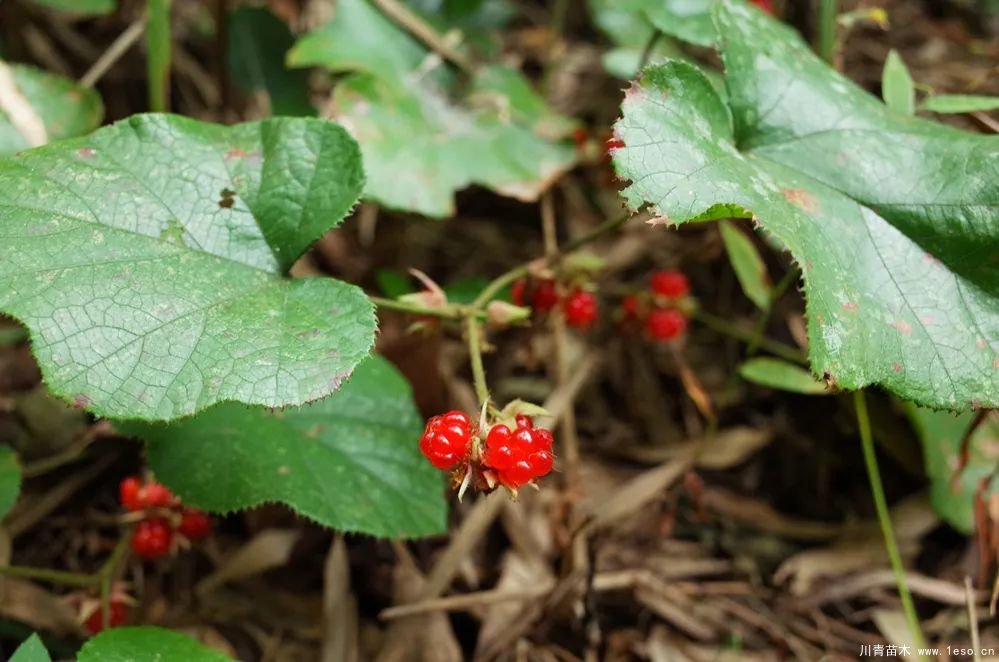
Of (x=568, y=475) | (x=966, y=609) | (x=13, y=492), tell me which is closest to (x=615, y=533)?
(x=568, y=475)

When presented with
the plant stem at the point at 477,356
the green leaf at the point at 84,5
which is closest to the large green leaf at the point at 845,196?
the plant stem at the point at 477,356

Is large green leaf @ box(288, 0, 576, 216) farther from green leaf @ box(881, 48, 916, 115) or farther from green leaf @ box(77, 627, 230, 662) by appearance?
green leaf @ box(77, 627, 230, 662)

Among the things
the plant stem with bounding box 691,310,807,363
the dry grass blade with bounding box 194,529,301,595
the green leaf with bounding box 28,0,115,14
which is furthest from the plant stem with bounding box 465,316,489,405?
the green leaf with bounding box 28,0,115,14

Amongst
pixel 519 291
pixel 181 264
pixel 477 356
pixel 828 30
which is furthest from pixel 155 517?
pixel 828 30

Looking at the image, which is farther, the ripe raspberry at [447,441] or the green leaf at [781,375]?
the green leaf at [781,375]

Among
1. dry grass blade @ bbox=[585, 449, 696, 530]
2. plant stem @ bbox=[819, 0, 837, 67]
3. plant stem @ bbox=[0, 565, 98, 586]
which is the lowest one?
dry grass blade @ bbox=[585, 449, 696, 530]

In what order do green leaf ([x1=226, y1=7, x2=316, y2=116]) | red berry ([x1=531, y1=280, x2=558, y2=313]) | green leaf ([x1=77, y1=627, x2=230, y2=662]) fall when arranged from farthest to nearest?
green leaf ([x1=226, y1=7, x2=316, y2=116]), red berry ([x1=531, y1=280, x2=558, y2=313]), green leaf ([x1=77, y1=627, x2=230, y2=662])

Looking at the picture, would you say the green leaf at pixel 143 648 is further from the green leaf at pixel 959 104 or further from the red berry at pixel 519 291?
the green leaf at pixel 959 104
